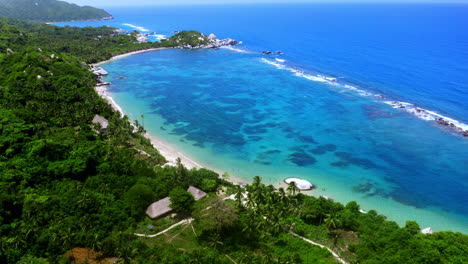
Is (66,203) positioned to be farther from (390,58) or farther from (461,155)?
(390,58)

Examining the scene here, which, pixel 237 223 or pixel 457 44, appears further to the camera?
pixel 457 44

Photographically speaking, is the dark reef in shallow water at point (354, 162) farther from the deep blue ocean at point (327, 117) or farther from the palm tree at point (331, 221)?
the palm tree at point (331, 221)

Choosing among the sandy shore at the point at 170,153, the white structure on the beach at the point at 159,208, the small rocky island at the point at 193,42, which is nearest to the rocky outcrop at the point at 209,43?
the small rocky island at the point at 193,42

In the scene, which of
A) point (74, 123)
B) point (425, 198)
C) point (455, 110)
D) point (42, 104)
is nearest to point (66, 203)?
point (74, 123)

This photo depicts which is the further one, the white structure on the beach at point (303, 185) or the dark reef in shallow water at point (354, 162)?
the dark reef in shallow water at point (354, 162)

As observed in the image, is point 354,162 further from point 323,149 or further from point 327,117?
point 327,117

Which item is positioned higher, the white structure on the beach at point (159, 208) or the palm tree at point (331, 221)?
the palm tree at point (331, 221)

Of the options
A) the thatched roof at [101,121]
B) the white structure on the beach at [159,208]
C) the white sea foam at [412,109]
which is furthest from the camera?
the white sea foam at [412,109]
